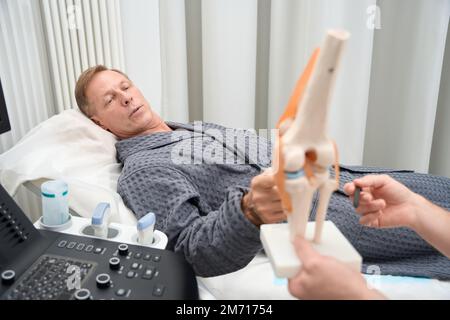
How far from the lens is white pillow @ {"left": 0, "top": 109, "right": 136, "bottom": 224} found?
0.96 metres

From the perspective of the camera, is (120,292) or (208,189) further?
(208,189)

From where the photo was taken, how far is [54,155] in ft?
3.56

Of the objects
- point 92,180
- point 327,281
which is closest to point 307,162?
point 327,281

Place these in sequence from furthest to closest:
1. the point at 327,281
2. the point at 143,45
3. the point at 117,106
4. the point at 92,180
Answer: the point at 143,45
the point at 117,106
the point at 92,180
the point at 327,281

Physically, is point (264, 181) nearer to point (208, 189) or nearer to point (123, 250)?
point (123, 250)

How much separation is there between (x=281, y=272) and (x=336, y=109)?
124 cm

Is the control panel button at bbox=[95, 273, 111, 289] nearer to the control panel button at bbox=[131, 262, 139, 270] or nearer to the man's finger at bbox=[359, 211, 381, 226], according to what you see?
the control panel button at bbox=[131, 262, 139, 270]

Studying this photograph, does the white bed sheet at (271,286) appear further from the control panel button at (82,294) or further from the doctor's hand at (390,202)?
the control panel button at (82,294)

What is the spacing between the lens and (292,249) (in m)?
0.55

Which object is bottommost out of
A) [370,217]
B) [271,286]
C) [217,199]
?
[271,286]

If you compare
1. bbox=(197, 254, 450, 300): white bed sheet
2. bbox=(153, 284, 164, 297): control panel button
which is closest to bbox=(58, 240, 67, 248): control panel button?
bbox=(153, 284, 164, 297): control panel button

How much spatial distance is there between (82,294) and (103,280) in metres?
0.04

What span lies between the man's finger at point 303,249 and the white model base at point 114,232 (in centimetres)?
30
